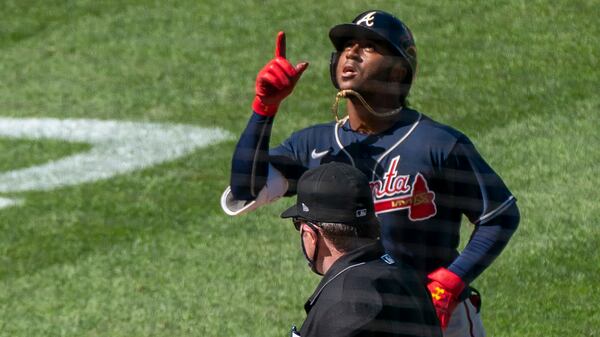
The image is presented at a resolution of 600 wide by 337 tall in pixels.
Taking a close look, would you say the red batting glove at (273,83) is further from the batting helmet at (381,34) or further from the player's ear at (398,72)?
the player's ear at (398,72)

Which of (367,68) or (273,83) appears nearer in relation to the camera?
(273,83)

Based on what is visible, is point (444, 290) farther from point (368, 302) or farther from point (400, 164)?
point (368, 302)

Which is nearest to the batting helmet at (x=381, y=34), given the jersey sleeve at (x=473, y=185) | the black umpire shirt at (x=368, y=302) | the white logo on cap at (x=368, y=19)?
the white logo on cap at (x=368, y=19)

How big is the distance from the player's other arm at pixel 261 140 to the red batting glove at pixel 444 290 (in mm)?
834

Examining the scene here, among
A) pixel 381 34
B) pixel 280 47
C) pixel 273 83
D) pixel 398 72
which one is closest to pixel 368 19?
pixel 381 34

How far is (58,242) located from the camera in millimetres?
9844

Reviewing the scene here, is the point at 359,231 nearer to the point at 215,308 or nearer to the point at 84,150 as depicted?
the point at 215,308

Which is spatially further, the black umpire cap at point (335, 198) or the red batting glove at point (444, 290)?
the red batting glove at point (444, 290)

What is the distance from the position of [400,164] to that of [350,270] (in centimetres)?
111

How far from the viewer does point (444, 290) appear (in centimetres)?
542

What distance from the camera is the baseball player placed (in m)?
5.50

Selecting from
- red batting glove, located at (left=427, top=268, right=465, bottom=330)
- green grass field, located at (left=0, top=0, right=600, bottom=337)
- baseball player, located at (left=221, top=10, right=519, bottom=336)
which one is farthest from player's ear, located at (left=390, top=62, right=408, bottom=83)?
green grass field, located at (left=0, top=0, right=600, bottom=337)

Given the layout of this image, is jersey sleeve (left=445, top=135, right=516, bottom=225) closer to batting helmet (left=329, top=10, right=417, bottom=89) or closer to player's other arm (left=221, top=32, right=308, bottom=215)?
batting helmet (left=329, top=10, right=417, bottom=89)

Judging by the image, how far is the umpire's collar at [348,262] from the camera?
454 cm
